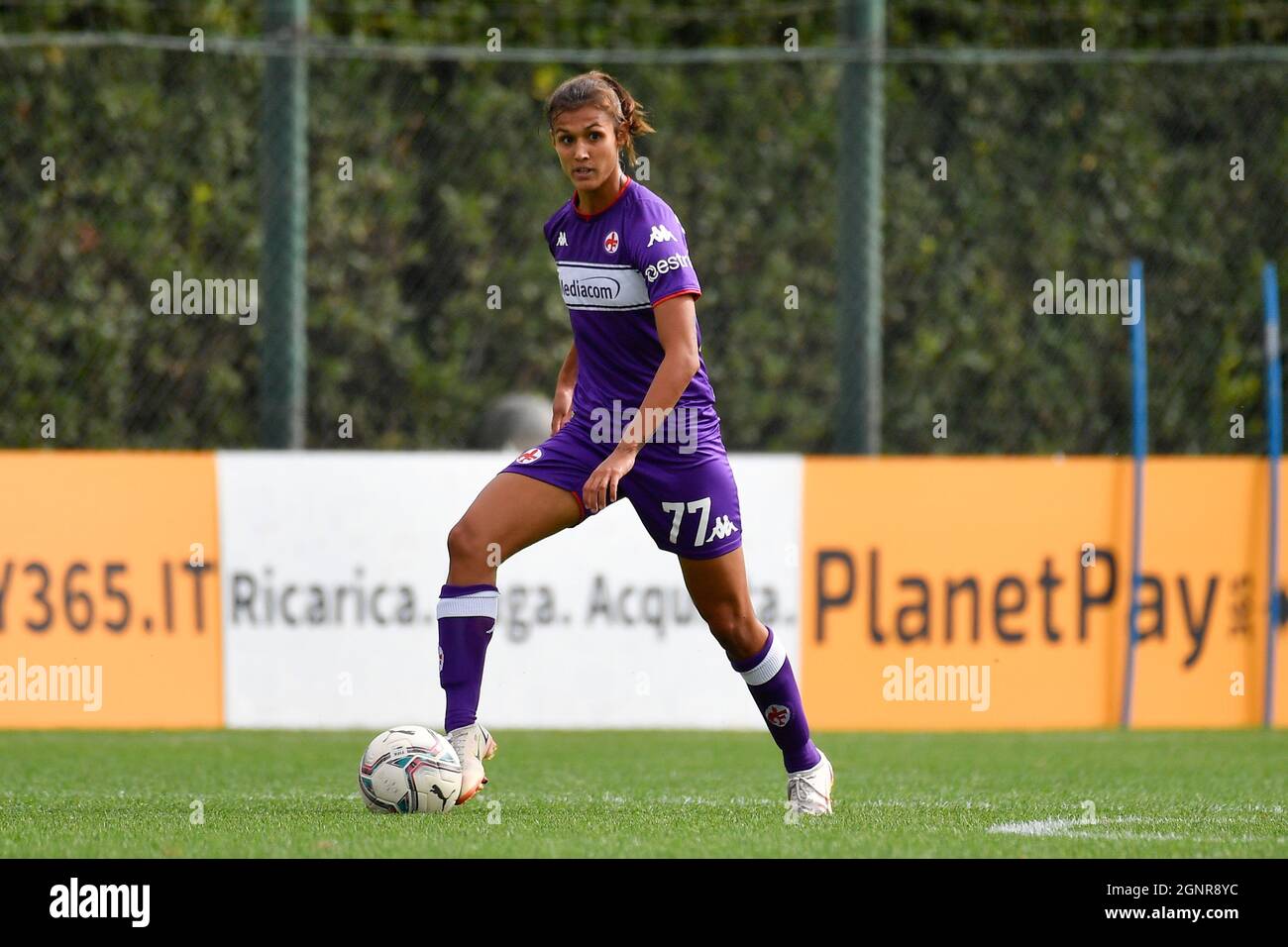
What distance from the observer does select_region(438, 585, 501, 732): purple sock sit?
580 centimetres

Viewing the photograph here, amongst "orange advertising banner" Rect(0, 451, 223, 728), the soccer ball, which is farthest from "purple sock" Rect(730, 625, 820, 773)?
"orange advertising banner" Rect(0, 451, 223, 728)

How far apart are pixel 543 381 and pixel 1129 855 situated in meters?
8.44

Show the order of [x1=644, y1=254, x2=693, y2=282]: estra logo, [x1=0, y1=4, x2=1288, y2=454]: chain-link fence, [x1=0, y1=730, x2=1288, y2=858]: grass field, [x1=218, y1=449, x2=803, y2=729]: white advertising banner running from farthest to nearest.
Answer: [x1=0, y1=4, x2=1288, y2=454]: chain-link fence → [x1=218, y1=449, x2=803, y2=729]: white advertising banner → [x1=644, y1=254, x2=693, y2=282]: estra logo → [x1=0, y1=730, x2=1288, y2=858]: grass field

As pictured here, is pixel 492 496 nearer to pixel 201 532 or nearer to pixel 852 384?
pixel 201 532

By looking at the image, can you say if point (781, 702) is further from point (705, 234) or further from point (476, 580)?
point (705, 234)

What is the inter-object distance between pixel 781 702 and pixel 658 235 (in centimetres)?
144

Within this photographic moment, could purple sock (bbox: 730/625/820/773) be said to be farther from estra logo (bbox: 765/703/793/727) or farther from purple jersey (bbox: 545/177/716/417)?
purple jersey (bbox: 545/177/716/417)

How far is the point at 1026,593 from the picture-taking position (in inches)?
387

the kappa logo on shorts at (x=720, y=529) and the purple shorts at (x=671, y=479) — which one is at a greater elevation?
the purple shorts at (x=671, y=479)

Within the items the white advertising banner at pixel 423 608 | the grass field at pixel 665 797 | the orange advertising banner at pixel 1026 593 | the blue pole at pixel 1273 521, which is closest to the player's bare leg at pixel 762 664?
the grass field at pixel 665 797

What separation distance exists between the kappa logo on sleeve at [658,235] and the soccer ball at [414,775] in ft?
4.99

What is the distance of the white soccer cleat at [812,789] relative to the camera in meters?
5.94

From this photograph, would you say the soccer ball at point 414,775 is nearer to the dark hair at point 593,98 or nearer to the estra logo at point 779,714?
the estra logo at point 779,714

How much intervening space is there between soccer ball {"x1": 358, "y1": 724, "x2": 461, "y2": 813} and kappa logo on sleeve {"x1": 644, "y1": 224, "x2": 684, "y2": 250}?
152cm
